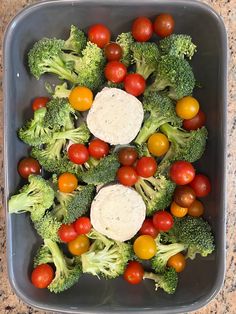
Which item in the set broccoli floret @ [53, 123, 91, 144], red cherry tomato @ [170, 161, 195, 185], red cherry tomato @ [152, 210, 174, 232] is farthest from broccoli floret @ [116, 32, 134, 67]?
red cherry tomato @ [152, 210, 174, 232]

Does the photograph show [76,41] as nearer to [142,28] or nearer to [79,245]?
[142,28]

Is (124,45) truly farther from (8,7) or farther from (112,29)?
(8,7)

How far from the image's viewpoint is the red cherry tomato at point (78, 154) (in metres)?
1.41

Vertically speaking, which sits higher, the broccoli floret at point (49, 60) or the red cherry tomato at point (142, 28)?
the red cherry tomato at point (142, 28)

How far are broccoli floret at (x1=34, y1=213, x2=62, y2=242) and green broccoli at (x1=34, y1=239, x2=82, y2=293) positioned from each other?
0.02 m

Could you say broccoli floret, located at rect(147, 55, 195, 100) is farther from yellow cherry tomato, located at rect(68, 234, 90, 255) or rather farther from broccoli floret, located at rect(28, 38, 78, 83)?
yellow cherry tomato, located at rect(68, 234, 90, 255)

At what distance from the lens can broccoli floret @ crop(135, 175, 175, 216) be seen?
1.41 m

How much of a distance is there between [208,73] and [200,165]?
9.9 inches

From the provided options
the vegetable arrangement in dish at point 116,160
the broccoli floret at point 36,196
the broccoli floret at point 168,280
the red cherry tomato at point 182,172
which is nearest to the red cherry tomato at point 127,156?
the vegetable arrangement in dish at point 116,160

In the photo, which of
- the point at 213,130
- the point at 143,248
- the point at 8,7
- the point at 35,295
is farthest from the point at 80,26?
the point at 35,295

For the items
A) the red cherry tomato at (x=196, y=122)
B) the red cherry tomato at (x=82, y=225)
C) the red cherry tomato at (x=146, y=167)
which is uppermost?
the red cherry tomato at (x=196, y=122)

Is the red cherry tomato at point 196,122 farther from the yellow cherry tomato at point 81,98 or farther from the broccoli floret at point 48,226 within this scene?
the broccoli floret at point 48,226

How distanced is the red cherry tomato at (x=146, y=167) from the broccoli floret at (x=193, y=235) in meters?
0.16

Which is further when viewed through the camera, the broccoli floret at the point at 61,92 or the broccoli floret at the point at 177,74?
the broccoli floret at the point at 61,92
